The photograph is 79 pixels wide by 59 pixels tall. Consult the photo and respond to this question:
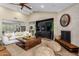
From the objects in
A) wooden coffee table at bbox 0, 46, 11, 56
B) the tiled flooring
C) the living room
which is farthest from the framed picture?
wooden coffee table at bbox 0, 46, 11, 56

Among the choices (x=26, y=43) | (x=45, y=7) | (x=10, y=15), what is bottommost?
(x=26, y=43)

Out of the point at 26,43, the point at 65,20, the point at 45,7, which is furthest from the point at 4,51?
the point at 65,20

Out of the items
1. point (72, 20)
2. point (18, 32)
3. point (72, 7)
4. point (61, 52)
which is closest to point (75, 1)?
point (72, 7)

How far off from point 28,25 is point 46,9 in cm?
45

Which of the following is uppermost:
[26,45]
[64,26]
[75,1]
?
[75,1]

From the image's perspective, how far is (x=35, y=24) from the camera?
1.96m

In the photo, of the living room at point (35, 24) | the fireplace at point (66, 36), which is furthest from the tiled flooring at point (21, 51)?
the fireplace at point (66, 36)

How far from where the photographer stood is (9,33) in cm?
186

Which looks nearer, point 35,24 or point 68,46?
point 68,46

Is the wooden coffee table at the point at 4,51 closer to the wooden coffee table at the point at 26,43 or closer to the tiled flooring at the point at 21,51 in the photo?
the tiled flooring at the point at 21,51

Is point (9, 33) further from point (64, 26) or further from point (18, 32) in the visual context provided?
point (64, 26)

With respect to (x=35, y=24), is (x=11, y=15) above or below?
above

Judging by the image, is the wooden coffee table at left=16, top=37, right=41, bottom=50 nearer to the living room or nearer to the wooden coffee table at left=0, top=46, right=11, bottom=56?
the living room

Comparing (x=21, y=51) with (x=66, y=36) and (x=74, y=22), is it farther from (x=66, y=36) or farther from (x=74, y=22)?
(x=74, y=22)
